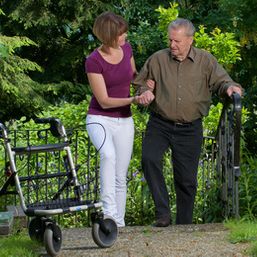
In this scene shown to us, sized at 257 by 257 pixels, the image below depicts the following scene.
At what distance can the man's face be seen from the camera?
6207 millimetres

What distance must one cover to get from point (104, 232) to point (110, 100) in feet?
3.91

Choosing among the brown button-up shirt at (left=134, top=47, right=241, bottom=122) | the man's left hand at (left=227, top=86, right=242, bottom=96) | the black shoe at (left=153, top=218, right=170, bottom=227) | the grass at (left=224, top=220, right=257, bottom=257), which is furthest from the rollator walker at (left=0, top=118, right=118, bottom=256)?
the man's left hand at (left=227, top=86, right=242, bottom=96)

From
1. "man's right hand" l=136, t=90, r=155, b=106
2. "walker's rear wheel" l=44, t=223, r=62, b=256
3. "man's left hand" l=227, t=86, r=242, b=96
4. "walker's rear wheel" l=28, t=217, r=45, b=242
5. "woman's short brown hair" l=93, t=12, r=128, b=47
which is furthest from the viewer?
"man's left hand" l=227, t=86, r=242, b=96

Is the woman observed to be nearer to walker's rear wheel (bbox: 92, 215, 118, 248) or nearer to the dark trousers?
the dark trousers

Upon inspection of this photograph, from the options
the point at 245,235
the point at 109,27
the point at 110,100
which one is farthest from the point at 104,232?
the point at 109,27

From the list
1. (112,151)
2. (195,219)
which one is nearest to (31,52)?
(195,219)

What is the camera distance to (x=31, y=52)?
65.5 feet

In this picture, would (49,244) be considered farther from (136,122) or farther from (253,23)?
(253,23)

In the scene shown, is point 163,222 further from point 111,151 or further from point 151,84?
point 151,84

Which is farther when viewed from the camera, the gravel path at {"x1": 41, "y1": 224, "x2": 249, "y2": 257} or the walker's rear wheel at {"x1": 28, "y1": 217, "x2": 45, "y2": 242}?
the walker's rear wheel at {"x1": 28, "y1": 217, "x2": 45, "y2": 242}

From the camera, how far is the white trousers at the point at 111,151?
240 inches

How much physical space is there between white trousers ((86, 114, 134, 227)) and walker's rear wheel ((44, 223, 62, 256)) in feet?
3.77

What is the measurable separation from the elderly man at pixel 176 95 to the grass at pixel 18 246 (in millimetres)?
1220

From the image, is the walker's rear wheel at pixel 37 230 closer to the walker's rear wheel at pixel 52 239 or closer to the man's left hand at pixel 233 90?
the walker's rear wheel at pixel 52 239
